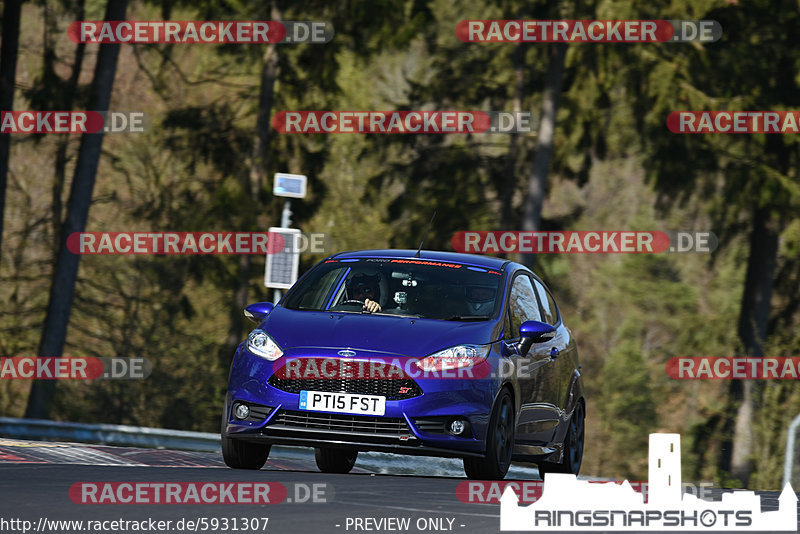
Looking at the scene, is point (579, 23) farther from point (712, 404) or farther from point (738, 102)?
point (712, 404)

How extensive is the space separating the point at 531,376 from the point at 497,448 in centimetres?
104

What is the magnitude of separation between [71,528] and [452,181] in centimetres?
2384

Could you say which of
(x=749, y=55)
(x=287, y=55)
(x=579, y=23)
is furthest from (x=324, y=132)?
(x=749, y=55)

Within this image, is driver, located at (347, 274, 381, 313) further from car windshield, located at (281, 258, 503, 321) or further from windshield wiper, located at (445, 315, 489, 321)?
windshield wiper, located at (445, 315, 489, 321)

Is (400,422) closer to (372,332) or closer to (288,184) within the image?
(372,332)

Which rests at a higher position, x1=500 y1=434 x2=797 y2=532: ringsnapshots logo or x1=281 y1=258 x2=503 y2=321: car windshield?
x1=281 y1=258 x2=503 y2=321: car windshield

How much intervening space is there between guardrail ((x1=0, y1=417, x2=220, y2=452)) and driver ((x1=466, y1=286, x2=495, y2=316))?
623 cm

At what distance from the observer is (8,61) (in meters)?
27.1

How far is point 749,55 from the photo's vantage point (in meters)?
28.5

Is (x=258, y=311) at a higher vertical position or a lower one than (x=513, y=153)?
lower
